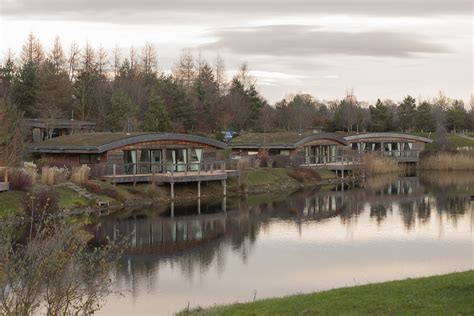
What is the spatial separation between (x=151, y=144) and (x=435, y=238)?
2008 centimetres

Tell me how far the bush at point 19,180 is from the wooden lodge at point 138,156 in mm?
6047

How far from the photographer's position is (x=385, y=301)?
13.8 m

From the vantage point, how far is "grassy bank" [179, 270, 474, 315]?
1295 cm

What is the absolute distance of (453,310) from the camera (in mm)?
12477

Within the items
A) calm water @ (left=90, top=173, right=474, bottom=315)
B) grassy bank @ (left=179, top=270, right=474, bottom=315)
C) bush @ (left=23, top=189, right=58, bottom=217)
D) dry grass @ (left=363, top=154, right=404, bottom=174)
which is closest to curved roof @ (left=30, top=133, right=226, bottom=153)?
calm water @ (left=90, top=173, right=474, bottom=315)

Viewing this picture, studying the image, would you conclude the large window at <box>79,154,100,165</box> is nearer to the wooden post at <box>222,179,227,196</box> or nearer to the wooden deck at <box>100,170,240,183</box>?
the wooden deck at <box>100,170,240,183</box>

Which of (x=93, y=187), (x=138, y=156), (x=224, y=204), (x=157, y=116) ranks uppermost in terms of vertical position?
(x=157, y=116)

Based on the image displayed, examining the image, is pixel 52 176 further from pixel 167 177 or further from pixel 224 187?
pixel 224 187

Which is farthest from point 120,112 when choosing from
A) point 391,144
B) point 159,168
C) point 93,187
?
point 391,144

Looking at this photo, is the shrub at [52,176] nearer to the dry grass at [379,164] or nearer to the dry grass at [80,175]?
the dry grass at [80,175]

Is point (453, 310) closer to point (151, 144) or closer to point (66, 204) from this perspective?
point (66, 204)

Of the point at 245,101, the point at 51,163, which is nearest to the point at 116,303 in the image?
the point at 51,163

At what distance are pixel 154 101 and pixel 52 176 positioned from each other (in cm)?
2510

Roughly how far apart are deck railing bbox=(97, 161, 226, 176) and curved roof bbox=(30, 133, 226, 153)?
1.34 m
